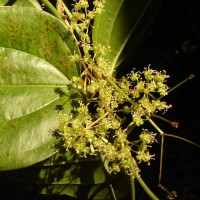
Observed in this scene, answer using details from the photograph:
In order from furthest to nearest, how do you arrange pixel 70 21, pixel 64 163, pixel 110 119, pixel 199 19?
pixel 199 19, pixel 64 163, pixel 70 21, pixel 110 119

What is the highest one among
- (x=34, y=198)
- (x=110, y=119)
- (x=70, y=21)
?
(x=70, y=21)

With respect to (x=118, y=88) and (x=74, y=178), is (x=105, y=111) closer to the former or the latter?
(x=118, y=88)

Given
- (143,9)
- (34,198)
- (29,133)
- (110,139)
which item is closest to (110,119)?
(110,139)

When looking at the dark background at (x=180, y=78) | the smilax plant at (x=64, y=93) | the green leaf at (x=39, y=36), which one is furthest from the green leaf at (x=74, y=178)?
the dark background at (x=180, y=78)

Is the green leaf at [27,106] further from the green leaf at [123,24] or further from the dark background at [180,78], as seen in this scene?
the dark background at [180,78]

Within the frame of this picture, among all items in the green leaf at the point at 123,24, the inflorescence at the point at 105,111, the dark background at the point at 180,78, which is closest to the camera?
the inflorescence at the point at 105,111

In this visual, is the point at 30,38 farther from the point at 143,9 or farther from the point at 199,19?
the point at 199,19

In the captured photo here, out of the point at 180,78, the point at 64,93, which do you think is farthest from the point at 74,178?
the point at 180,78
